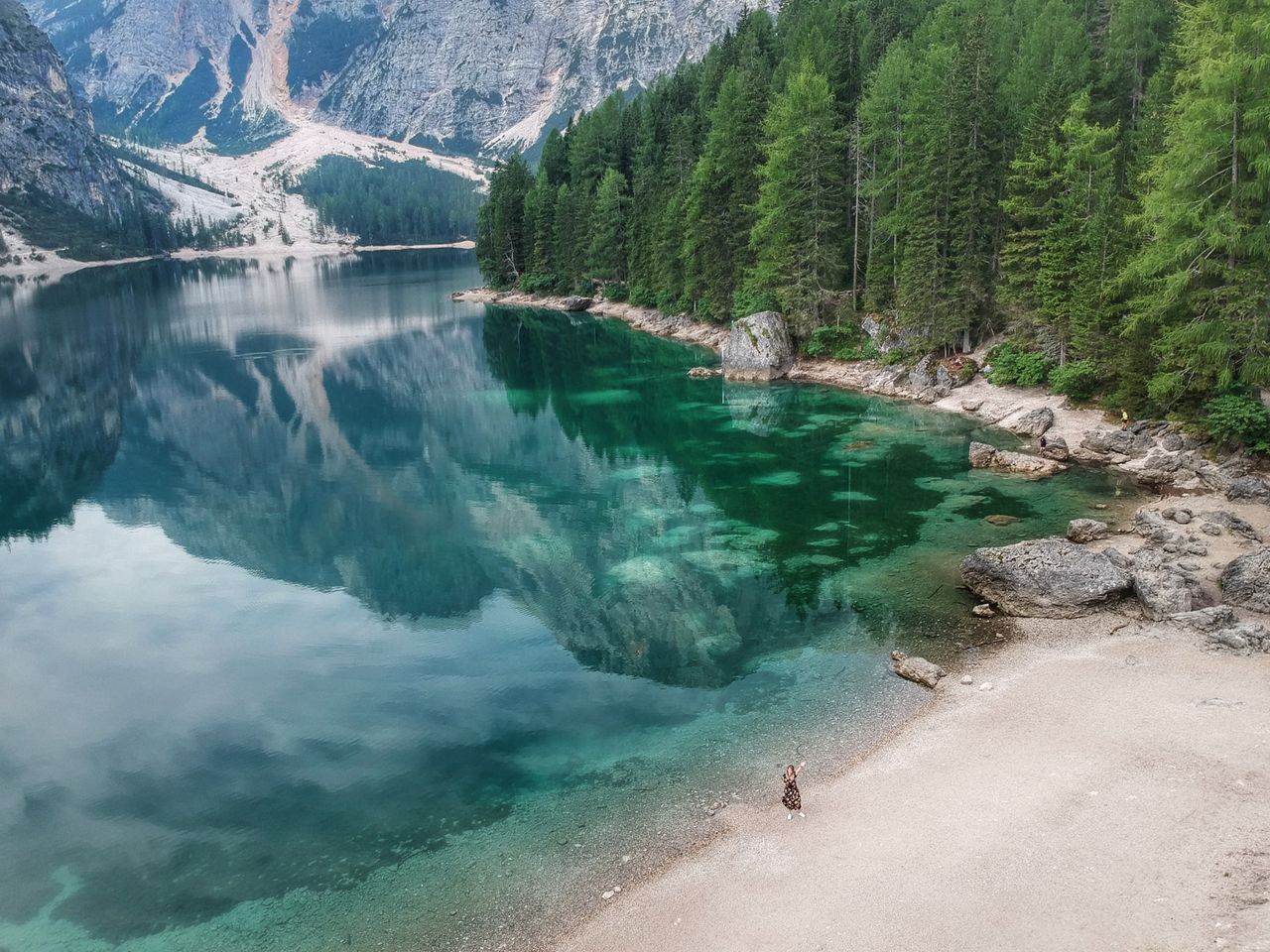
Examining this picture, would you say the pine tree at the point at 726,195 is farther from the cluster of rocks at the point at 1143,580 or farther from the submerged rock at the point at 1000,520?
the cluster of rocks at the point at 1143,580

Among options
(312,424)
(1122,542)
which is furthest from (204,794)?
(312,424)

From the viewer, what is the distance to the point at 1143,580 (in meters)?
28.4

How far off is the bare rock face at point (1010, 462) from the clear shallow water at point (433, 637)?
119 cm

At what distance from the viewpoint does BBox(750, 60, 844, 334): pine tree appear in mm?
68750

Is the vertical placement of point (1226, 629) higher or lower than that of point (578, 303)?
lower

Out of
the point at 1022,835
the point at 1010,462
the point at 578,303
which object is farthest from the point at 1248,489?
the point at 578,303

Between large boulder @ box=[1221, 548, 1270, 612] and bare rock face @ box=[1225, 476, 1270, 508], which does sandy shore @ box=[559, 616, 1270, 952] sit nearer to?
large boulder @ box=[1221, 548, 1270, 612]

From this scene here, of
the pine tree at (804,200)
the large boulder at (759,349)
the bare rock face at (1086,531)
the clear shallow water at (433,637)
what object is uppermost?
the pine tree at (804,200)

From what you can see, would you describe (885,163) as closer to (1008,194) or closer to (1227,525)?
(1008,194)

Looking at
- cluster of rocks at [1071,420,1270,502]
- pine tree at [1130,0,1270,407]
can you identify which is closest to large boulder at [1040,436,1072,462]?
cluster of rocks at [1071,420,1270,502]

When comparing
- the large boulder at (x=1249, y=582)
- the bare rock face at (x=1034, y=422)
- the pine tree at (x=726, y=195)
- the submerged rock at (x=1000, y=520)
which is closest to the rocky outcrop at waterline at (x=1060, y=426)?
the bare rock face at (x=1034, y=422)

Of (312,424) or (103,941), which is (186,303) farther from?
(103,941)

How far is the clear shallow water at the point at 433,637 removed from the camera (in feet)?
65.1

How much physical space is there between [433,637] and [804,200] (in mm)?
51663
